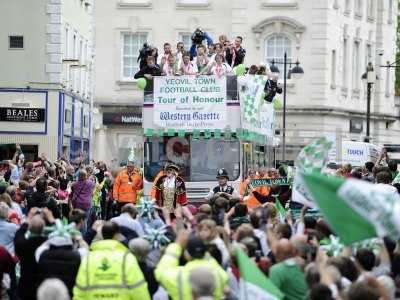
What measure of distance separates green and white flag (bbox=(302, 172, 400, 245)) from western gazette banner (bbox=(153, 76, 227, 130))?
18726 millimetres

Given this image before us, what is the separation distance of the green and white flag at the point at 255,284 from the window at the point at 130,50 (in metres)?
55.8

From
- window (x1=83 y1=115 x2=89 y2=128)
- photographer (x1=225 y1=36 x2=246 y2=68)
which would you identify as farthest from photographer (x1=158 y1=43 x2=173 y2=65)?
window (x1=83 y1=115 x2=89 y2=128)

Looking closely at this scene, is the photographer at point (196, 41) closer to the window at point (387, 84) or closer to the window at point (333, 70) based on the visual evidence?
the window at point (333, 70)

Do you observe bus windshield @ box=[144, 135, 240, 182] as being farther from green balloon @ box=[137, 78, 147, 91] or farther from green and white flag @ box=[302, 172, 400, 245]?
green and white flag @ box=[302, 172, 400, 245]

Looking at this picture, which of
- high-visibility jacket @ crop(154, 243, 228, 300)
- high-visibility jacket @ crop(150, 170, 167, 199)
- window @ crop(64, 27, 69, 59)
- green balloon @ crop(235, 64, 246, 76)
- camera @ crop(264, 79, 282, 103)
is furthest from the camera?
window @ crop(64, 27, 69, 59)

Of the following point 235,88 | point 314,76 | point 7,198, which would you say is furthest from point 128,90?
point 7,198

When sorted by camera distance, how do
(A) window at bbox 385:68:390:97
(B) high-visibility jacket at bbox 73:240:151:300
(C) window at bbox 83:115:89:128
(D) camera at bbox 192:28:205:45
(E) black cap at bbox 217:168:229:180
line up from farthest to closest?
(A) window at bbox 385:68:390:97 → (C) window at bbox 83:115:89:128 → (D) camera at bbox 192:28:205:45 → (E) black cap at bbox 217:168:229:180 → (B) high-visibility jacket at bbox 73:240:151:300

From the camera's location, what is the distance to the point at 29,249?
17.1 m

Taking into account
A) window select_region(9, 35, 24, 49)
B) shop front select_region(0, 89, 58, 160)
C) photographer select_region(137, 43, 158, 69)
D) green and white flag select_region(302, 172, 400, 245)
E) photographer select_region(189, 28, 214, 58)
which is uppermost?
window select_region(9, 35, 24, 49)

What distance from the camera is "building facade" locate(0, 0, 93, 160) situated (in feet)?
147

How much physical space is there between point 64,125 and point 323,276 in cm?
3366

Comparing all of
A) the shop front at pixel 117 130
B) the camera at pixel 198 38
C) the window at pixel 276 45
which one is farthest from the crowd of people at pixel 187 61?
the window at pixel 276 45

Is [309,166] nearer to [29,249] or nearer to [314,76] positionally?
[29,249]

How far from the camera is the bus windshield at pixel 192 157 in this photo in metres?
30.9
